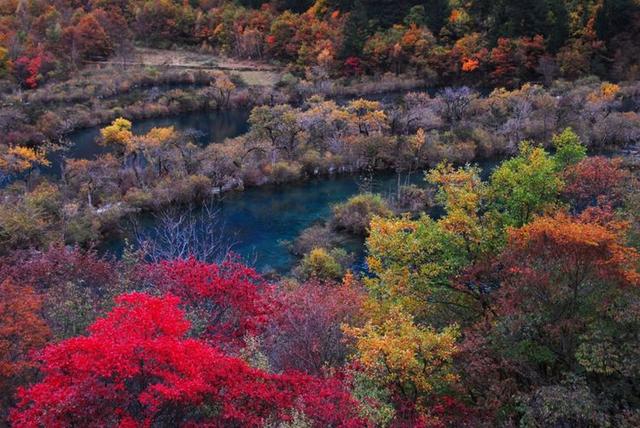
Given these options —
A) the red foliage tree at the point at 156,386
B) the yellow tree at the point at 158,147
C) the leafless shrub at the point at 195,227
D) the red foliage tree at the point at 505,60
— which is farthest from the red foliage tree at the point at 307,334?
the red foliage tree at the point at 505,60

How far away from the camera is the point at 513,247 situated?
1539 cm

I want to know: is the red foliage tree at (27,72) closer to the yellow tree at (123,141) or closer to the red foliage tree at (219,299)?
the yellow tree at (123,141)

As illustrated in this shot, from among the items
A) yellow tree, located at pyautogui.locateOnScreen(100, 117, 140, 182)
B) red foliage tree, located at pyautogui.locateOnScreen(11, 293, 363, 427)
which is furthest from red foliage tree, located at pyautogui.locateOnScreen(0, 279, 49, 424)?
yellow tree, located at pyautogui.locateOnScreen(100, 117, 140, 182)

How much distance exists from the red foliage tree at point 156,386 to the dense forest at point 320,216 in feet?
0.19

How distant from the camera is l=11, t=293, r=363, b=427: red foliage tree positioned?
1138 centimetres

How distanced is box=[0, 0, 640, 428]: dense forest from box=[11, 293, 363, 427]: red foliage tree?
57 mm

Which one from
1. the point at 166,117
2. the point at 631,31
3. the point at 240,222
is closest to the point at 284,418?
the point at 240,222

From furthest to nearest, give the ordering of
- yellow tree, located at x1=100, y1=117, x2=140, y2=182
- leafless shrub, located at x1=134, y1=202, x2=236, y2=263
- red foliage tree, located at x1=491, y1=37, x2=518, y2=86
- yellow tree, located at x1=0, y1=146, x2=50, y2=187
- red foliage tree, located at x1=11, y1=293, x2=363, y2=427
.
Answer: red foliage tree, located at x1=491, y1=37, x2=518, y2=86 < yellow tree, located at x1=100, y1=117, x2=140, y2=182 < yellow tree, located at x1=0, y1=146, x2=50, y2=187 < leafless shrub, located at x1=134, y1=202, x2=236, y2=263 < red foliage tree, located at x1=11, y1=293, x2=363, y2=427

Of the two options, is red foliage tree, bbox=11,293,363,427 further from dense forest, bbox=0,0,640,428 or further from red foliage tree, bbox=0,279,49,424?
red foliage tree, bbox=0,279,49,424

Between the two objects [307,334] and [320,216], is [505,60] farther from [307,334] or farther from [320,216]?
[307,334]

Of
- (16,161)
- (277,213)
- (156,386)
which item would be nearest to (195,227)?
(277,213)

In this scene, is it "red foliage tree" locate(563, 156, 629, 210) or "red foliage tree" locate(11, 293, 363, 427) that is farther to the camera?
"red foliage tree" locate(563, 156, 629, 210)

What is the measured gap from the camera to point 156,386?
11227mm

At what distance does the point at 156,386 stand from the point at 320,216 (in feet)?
96.8
